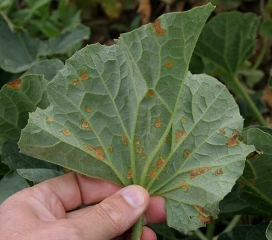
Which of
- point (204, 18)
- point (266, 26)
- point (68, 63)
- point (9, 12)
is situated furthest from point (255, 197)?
point (9, 12)

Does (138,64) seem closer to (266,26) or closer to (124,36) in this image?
(124,36)

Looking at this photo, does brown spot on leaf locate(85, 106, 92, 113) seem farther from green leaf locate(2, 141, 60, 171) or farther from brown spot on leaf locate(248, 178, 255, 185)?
brown spot on leaf locate(248, 178, 255, 185)

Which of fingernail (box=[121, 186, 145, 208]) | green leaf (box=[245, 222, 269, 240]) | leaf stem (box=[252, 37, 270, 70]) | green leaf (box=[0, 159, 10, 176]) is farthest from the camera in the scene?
leaf stem (box=[252, 37, 270, 70])

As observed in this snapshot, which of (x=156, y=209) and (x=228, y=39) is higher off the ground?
(x=228, y=39)

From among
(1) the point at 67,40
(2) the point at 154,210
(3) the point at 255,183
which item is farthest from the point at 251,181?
(1) the point at 67,40

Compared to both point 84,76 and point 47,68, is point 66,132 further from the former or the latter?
point 47,68

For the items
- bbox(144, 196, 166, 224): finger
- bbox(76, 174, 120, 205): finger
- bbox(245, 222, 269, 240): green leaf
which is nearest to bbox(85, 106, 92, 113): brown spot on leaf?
bbox(76, 174, 120, 205): finger

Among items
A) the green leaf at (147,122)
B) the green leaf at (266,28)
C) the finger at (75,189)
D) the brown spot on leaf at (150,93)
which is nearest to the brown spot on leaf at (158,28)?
the green leaf at (147,122)
